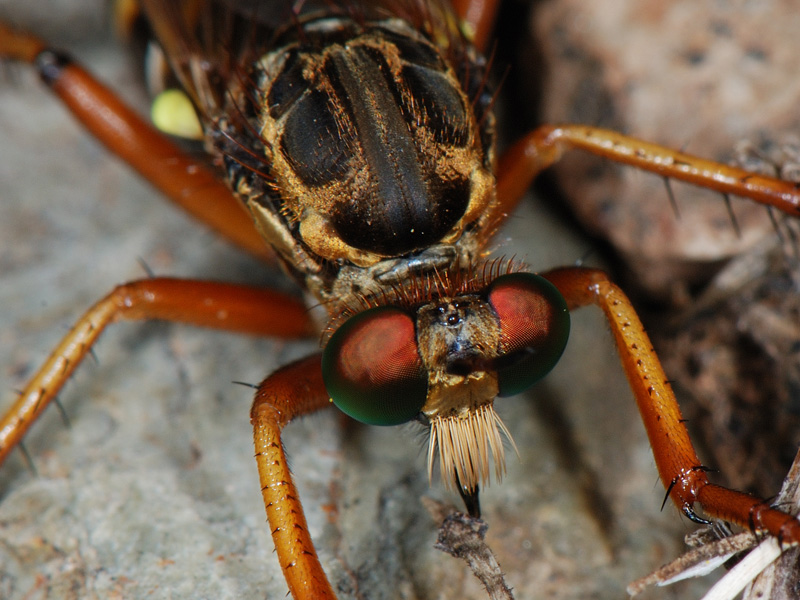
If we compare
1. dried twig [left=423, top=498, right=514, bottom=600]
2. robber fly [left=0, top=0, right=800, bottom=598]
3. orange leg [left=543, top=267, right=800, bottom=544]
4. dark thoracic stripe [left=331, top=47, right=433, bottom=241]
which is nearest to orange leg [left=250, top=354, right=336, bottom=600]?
robber fly [left=0, top=0, right=800, bottom=598]

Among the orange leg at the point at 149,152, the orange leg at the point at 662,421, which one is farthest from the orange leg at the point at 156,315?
the orange leg at the point at 662,421

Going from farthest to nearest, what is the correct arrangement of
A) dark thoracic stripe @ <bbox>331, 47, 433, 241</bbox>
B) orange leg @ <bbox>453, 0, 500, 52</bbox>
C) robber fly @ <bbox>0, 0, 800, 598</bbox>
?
orange leg @ <bbox>453, 0, 500, 52</bbox> → dark thoracic stripe @ <bbox>331, 47, 433, 241</bbox> → robber fly @ <bbox>0, 0, 800, 598</bbox>

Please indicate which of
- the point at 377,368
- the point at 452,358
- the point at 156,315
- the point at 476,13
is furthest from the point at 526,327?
the point at 476,13

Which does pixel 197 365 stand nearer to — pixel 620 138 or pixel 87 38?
pixel 620 138

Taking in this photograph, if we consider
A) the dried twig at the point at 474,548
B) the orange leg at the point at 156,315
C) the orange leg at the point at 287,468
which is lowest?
the dried twig at the point at 474,548

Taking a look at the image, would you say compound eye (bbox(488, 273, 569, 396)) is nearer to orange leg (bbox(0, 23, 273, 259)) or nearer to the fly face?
the fly face

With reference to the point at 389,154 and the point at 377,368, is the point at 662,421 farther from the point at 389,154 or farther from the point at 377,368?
the point at 389,154

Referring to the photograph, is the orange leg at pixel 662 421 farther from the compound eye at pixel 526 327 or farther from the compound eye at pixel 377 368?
the compound eye at pixel 377 368

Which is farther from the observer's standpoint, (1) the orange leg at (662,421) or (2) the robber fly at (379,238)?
(2) the robber fly at (379,238)
